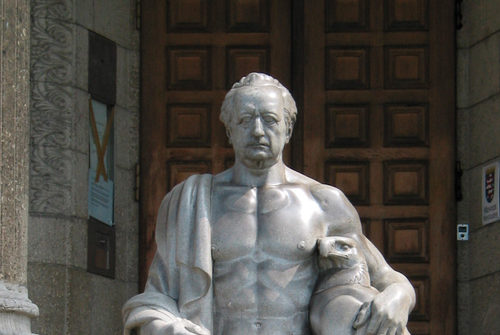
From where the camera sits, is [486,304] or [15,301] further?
[486,304]

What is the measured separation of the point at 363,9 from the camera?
1792 centimetres

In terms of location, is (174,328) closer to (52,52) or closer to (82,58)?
(52,52)

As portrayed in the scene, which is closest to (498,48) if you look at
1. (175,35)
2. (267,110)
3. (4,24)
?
(175,35)

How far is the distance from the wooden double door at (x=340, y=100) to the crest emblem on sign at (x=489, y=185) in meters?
0.39

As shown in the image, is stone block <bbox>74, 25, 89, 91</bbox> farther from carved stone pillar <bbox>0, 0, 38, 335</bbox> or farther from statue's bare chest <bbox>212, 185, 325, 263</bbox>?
statue's bare chest <bbox>212, 185, 325, 263</bbox>

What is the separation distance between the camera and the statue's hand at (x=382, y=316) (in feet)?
39.0

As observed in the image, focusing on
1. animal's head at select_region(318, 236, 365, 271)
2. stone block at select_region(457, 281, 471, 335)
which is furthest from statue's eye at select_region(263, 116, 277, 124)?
stone block at select_region(457, 281, 471, 335)

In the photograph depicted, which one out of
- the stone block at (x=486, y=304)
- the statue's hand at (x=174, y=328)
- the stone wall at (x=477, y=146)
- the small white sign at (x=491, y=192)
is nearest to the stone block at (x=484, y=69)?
the stone wall at (x=477, y=146)

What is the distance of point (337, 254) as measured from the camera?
1219cm

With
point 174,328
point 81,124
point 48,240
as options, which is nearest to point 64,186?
point 48,240

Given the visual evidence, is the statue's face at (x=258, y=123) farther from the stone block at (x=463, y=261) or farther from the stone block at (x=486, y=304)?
the stone block at (x=463, y=261)

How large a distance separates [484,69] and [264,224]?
556cm

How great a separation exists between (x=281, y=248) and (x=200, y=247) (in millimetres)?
430

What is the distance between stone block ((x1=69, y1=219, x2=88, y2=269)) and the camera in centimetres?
1670
